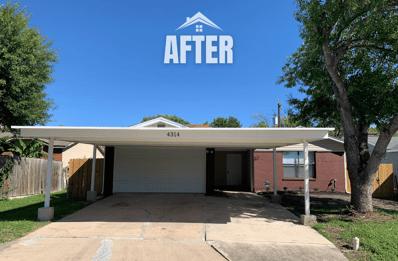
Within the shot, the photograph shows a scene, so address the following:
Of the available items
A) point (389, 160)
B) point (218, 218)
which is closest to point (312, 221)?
point (218, 218)

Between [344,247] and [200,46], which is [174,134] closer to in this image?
[344,247]

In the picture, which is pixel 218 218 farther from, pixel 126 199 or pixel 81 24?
pixel 81 24

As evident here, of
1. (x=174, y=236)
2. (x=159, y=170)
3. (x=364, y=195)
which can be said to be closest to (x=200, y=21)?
(x=159, y=170)

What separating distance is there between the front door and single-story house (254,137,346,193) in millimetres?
2155

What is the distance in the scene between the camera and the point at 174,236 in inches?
237

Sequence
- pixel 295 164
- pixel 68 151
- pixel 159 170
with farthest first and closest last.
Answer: pixel 68 151 < pixel 295 164 < pixel 159 170

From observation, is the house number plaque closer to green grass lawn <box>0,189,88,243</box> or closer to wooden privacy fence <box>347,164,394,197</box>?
green grass lawn <box>0,189,88,243</box>

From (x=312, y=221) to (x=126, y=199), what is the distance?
7.65 m

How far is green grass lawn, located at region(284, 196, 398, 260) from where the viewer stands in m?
5.07

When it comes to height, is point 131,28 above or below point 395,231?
above

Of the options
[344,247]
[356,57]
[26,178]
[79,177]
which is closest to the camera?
[344,247]

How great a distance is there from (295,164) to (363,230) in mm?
8231

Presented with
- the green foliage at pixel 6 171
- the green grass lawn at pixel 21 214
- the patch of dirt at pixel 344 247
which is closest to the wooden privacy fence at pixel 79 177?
the green grass lawn at pixel 21 214

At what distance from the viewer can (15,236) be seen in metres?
5.84
